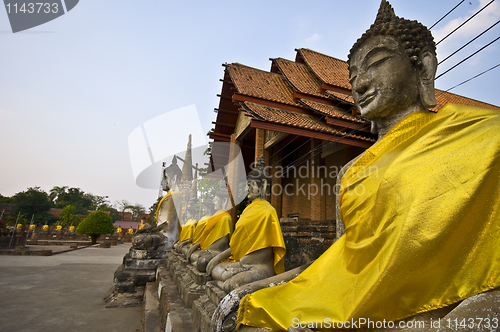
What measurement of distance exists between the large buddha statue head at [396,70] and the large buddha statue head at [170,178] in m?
6.62

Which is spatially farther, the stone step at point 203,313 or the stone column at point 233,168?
the stone column at point 233,168

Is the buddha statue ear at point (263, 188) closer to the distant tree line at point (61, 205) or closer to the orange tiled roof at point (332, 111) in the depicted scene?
the orange tiled roof at point (332, 111)

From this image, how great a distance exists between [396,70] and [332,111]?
20.3 ft

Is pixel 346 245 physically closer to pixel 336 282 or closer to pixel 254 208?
pixel 336 282

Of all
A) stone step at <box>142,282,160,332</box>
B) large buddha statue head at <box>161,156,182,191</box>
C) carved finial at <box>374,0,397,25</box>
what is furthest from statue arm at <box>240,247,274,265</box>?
large buddha statue head at <box>161,156,182,191</box>

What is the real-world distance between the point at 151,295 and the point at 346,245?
3799mm

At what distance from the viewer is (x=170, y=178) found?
7.57 m

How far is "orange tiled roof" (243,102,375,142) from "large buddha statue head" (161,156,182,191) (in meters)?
2.70

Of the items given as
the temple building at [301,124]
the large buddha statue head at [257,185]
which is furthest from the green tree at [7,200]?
the large buddha statue head at [257,185]

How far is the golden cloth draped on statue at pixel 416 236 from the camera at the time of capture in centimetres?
76

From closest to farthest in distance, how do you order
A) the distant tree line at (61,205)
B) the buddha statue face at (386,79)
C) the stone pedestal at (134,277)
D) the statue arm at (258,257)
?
the buddha statue face at (386,79) → the statue arm at (258,257) → the stone pedestal at (134,277) → the distant tree line at (61,205)

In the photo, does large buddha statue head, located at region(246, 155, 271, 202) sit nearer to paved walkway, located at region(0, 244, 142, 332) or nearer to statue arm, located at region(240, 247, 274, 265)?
statue arm, located at region(240, 247, 274, 265)

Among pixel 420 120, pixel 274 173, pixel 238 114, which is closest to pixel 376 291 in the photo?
pixel 420 120

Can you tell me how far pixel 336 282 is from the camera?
1.05 meters
